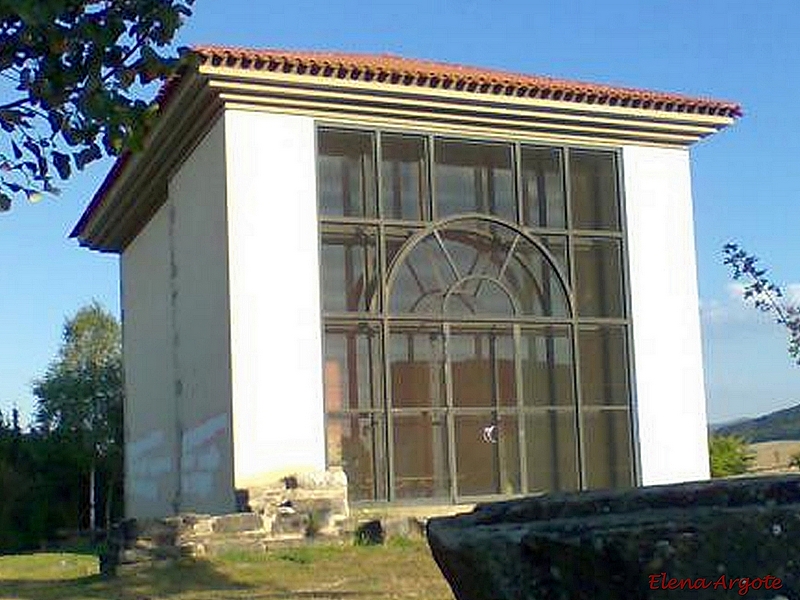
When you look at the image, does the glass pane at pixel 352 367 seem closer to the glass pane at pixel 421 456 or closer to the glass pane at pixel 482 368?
the glass pane at pixel 421 456

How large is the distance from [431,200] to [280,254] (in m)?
2.50

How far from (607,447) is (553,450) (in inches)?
35.2

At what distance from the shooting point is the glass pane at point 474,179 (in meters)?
17.8

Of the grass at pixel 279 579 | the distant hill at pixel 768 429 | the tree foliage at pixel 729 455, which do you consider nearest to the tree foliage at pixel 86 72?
the grass at pixel 279 579

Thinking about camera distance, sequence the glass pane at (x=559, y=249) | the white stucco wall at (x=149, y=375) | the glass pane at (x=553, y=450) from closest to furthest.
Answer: the glass pane at (x=553, y=450) → the glass pane at (x=559, y=249) → the white stucco wall at (x=149, y=375)

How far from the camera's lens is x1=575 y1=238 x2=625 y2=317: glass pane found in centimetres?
1856

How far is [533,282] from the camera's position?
59.9 feet

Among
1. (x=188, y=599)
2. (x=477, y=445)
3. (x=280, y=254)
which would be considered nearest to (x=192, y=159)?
(x=280, y=254)

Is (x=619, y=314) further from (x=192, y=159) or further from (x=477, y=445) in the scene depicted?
(x=192, y=159)

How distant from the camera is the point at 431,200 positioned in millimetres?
17516

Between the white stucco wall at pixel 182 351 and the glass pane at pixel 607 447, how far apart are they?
5.46 meters

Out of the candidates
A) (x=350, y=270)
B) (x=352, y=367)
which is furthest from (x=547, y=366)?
(x=350, y=270)

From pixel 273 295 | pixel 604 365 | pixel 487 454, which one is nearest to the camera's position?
pixel 273 295

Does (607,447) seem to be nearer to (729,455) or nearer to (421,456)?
(421,456)
